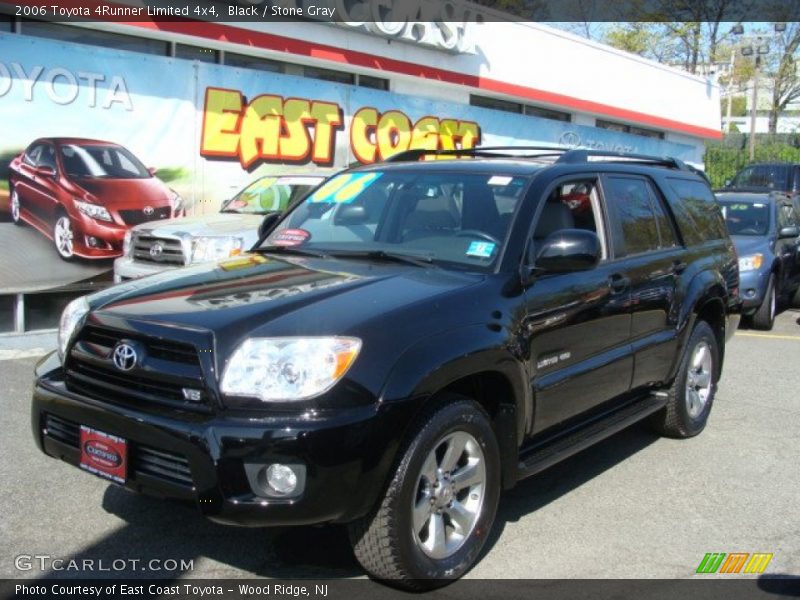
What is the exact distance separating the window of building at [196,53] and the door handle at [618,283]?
868 cm

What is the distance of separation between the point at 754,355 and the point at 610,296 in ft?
17.0

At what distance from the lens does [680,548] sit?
4125 millimetres

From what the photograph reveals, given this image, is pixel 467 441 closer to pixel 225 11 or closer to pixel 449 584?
pixel 449 584

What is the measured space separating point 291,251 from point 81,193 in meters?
5.90

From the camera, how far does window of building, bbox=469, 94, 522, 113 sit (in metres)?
17.1

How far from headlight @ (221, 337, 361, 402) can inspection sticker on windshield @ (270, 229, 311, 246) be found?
161 cm

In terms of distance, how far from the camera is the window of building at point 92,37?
9.95 meters

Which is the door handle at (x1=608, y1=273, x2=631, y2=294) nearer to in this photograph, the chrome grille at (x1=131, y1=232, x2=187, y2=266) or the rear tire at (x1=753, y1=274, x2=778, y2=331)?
the chrome grille at (x1=131, y1=232, x2=187, y2=266)

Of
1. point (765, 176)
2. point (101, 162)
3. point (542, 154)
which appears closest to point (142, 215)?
point (101, 162)

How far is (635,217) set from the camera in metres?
5.18

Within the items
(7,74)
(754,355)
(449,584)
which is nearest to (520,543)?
(449,584)

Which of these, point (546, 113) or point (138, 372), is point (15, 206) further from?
point (546, 113)

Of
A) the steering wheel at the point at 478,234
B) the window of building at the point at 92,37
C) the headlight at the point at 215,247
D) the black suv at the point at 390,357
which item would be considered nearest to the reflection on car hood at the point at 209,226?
the headlight at the point at 215,247

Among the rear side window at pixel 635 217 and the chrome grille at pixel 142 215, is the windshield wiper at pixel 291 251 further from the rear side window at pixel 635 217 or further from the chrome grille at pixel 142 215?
the chrome grille at pixel 142 215
